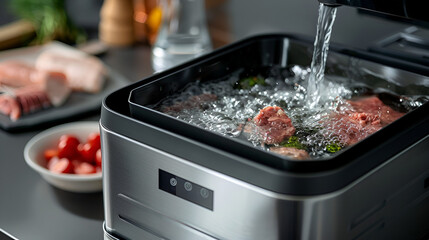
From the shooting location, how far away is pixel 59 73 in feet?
5.69

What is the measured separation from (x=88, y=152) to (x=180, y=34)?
551 millimetres

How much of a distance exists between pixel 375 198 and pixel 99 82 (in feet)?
3.49

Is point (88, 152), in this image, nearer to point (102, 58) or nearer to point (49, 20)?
point (102, 58)

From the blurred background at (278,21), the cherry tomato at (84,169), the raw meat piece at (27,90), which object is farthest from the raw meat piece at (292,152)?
the raw meat piece at (27,90)

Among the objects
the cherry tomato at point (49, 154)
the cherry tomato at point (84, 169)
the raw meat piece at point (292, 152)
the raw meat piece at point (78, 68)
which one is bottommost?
the cherry tomato at point (84, 169)

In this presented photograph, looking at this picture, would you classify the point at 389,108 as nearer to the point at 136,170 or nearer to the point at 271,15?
the point at 136,170

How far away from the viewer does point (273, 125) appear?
1.00 m

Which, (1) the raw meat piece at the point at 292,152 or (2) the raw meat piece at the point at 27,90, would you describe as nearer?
(1) the raw meat piece at the point at 292,152

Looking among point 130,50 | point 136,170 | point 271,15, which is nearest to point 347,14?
point 271,15

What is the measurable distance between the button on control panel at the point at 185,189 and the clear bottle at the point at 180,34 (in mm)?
933

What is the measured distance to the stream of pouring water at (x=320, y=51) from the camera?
114cm

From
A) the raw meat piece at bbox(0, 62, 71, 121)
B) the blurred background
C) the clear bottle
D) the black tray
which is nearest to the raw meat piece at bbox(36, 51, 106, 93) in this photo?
the raw meat piece at bbox(0, 62, 71, 121)

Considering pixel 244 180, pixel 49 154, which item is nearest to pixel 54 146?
pixel 49 154

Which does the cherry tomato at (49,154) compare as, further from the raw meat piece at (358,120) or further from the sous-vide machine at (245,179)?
the raw meat piece at (358,120)
